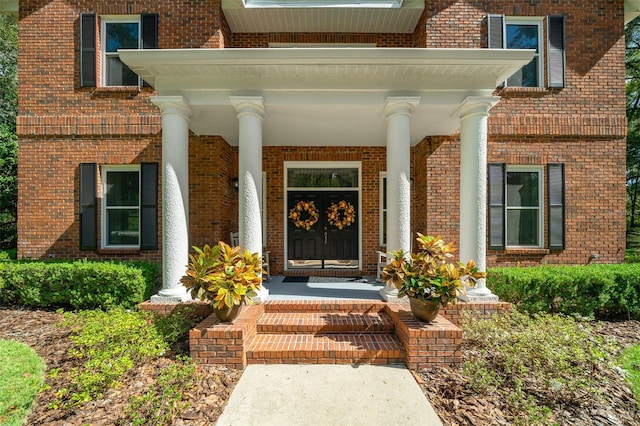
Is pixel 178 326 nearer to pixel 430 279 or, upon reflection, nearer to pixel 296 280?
pixel 296 280

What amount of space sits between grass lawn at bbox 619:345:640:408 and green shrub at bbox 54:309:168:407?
4.91 meters

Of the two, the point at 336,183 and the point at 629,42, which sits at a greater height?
the point at 629,42

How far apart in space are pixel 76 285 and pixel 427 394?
5.26 metres

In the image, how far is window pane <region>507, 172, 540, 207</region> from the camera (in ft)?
19.7

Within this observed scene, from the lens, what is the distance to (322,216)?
6.82m

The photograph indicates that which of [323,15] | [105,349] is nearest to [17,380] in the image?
[105,349]

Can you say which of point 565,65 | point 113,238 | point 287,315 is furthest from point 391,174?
point 113,238

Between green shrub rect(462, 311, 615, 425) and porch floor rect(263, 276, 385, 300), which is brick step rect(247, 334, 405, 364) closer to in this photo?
green shrub rect(462, 311, 615, 425)

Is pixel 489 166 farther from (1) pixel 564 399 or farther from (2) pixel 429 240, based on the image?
(1) pixel 564 399

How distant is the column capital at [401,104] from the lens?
422cm

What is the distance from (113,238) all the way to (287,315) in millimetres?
4329

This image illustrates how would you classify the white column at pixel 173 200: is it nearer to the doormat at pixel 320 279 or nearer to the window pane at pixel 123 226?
the doormat at pixel 320 279

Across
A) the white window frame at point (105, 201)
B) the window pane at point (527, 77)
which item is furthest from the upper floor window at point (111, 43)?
the window pane at point (527, 77)

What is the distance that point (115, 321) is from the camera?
376 cm
